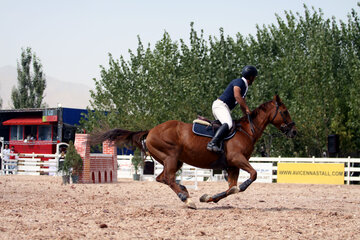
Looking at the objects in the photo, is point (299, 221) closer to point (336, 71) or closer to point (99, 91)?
point (336, 71)

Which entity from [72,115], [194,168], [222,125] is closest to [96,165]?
[194,168]

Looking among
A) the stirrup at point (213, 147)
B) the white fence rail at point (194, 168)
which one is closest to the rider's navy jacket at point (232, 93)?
the stirrup at point (213, 147)

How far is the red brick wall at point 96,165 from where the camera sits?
21.3 metres

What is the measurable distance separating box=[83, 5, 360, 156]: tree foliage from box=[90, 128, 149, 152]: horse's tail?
66.2 ft

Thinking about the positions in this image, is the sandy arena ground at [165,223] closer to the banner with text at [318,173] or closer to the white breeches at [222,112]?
the white breeches at [222,112]

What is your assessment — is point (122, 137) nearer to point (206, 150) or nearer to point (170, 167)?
point (170, 167)

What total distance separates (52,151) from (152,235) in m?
34.2

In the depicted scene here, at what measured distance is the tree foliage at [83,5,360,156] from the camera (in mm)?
33000

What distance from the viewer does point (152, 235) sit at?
7.15 metres

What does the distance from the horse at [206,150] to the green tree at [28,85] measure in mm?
A: 54886

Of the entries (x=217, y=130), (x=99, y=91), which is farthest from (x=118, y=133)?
(x=99, y=91)

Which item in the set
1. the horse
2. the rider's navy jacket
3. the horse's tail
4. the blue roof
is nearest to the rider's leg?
the rider's navy jacket

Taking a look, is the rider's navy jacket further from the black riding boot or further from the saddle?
the black riding boot

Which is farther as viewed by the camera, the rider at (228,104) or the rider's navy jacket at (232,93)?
the rider's navy jacket at (232,93)
